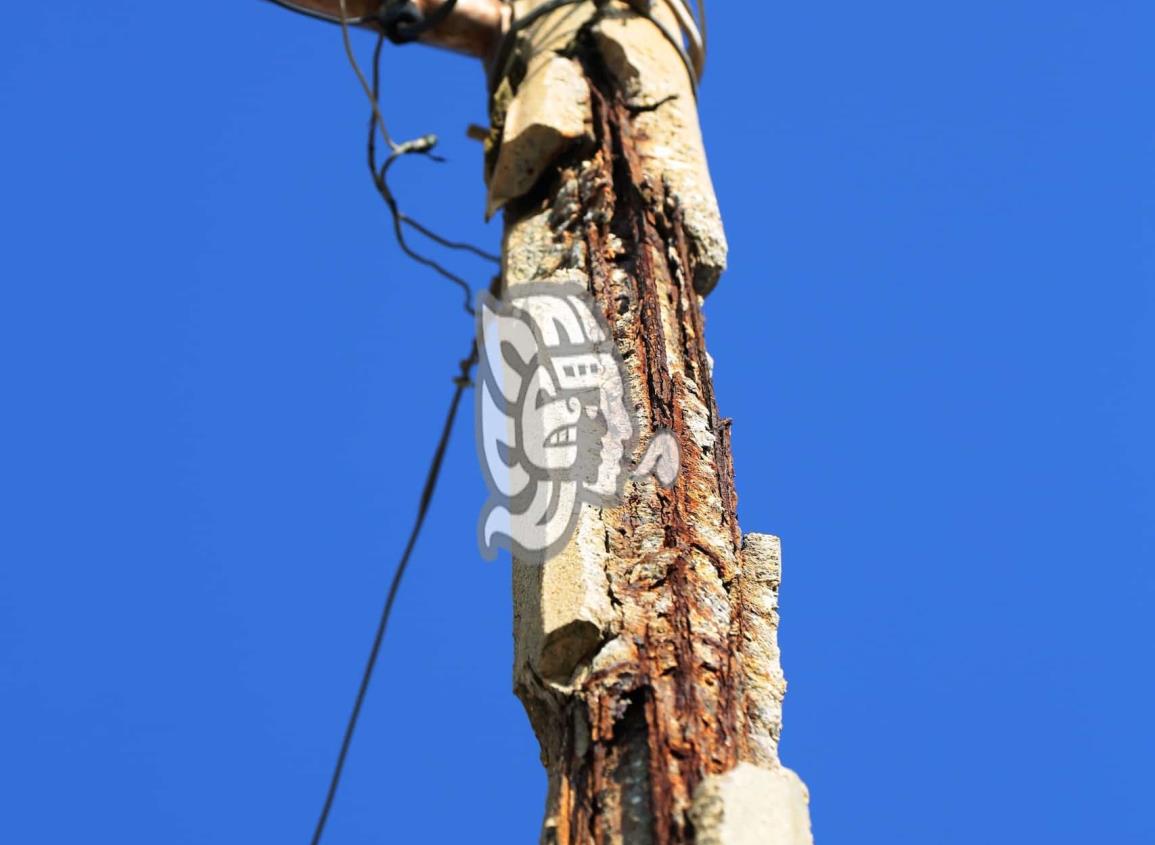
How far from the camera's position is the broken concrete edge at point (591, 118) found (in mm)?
3553

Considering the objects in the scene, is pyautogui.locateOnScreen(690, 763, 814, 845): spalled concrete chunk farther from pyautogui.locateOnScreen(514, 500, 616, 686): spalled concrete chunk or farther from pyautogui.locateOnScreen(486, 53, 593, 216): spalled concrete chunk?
pyautogui.locateOnScreen(486, 53, 593, 216): spalled concrete chunk

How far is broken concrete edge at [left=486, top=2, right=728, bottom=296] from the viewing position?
3553mm

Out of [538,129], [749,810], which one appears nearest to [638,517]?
[749,810]

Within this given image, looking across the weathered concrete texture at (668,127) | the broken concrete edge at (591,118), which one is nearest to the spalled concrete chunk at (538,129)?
the broken concrete edge at (591,118)

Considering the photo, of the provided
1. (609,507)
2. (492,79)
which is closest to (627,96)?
(492,79)

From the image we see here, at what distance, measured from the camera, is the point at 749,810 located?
2.37 metres

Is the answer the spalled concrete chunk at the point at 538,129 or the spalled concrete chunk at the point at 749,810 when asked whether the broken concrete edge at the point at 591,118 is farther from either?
the spalled concrete chunk at the point at 749,810

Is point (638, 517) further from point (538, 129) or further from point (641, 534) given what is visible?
point (538, 129)

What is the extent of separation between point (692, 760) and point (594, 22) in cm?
192
